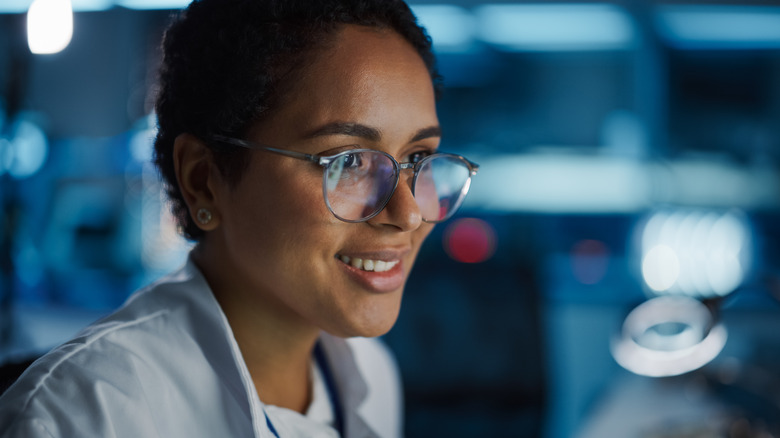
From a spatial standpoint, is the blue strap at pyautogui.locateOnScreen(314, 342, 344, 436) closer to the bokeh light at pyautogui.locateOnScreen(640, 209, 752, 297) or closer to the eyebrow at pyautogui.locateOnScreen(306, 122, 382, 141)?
the eyebrow at pyautogui.locateOnScreen(306, 122, 382, 141)

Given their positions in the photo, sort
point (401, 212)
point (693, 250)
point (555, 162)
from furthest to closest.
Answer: point (555, 162)
point (693, 250)
point (401, 212)

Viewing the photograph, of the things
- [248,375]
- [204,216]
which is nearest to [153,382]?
[248,375]

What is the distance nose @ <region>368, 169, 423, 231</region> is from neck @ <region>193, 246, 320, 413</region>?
25cm

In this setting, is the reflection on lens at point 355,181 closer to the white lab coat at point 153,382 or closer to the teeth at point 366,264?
the teeth at point 366,264

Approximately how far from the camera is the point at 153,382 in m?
0.91

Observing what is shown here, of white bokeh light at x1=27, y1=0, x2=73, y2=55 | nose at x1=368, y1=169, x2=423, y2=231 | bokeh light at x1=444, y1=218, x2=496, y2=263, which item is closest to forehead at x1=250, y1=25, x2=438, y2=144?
nose at x1=368, y1=169, x2=423, y2=231

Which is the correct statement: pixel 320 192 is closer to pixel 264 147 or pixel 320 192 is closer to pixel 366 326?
pixel 264 147

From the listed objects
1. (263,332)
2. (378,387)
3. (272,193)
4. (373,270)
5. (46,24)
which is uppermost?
(46,24)

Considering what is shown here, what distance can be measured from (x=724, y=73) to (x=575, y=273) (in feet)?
5.58

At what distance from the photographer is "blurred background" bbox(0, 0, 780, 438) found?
12.8ft

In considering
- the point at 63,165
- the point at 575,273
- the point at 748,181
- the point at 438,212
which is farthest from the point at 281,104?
the point at 63,165

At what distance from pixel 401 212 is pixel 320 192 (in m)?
0.14

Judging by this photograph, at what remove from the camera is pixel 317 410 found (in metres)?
1.23

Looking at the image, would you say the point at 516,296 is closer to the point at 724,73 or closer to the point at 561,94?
the point at 561,94
